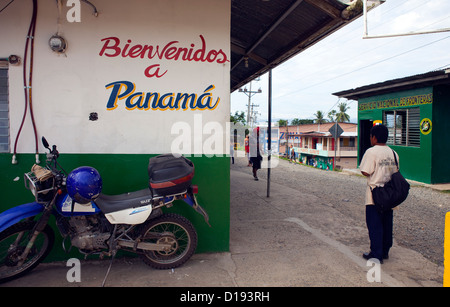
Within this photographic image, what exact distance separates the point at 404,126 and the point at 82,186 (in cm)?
1357

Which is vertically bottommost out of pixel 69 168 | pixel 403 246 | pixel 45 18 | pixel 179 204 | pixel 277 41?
pixel 403 246

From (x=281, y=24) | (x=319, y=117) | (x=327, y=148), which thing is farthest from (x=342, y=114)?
(x=281, y=24)

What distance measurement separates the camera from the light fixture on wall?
155 inches

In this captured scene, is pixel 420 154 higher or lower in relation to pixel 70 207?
higher

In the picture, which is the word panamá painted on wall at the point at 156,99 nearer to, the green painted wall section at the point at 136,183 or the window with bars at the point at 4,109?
the green painted wall section at the point at 136,183

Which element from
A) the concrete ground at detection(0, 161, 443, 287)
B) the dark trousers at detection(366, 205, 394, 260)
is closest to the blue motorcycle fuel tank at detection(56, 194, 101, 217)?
the concrete ground at detection(0, 161, 443, 287)

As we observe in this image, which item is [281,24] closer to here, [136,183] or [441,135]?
[136,183]

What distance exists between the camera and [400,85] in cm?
1242

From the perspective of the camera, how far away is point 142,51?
13.7 feet

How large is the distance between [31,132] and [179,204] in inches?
84.6

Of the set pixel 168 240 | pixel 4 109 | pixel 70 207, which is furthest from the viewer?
pixel 4 109

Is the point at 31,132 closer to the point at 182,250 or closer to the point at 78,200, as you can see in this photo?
the point at 78,200
